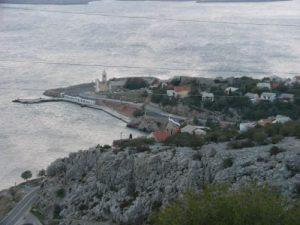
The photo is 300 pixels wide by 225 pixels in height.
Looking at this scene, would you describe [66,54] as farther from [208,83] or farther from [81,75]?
[208,83]

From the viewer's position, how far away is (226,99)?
10023 millimetres

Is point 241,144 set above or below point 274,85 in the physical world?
above

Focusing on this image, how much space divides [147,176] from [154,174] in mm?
65

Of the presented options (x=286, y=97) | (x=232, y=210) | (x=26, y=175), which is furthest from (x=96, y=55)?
(x=232, y=210)

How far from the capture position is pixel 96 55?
1452 centimetres

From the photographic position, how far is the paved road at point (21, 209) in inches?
204

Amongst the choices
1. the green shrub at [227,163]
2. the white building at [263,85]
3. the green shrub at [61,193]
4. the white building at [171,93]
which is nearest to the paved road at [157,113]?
the white building at [171,93]

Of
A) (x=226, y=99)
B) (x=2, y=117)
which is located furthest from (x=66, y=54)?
(x=226, y=99)

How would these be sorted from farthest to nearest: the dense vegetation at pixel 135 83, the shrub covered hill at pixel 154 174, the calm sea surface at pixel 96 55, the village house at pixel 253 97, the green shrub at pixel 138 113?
the dense vegetation at pixel 135 83
the green shrub at pixel 138 113
the village house at pixel 253 97
the calm sea surface at pixel 96 55
the shrub covered hill at pixel 154 174

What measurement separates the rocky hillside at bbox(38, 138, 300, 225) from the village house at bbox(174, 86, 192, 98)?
17.4 ft

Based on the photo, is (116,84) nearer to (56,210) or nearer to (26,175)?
(26,175)

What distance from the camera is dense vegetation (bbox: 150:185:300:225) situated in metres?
2.33

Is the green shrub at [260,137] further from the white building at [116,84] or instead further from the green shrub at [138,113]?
the white building at [116,84]

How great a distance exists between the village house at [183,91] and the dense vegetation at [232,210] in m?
8.18
